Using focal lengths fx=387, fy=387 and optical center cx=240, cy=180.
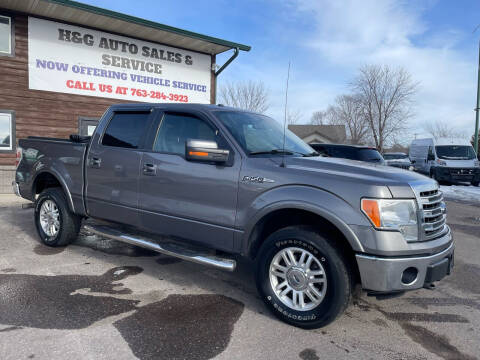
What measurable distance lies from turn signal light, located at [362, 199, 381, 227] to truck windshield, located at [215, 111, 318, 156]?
3.70 ft

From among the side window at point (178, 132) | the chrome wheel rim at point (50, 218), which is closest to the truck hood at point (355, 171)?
the side window at point (178, 132)

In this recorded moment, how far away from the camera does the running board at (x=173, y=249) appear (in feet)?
11.6

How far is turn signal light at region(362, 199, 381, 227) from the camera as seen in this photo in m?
2.89

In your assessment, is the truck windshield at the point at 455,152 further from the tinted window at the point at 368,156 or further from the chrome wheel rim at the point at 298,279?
the chrome wheel rim at the point at 298,279

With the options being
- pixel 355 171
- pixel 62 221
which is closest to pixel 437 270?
pixel 355 171

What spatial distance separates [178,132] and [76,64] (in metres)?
9.14

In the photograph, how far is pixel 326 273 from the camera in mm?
3070

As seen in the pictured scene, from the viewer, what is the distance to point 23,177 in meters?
5.74

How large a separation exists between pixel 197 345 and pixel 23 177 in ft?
14.0

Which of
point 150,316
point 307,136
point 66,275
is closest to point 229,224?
point 150,316

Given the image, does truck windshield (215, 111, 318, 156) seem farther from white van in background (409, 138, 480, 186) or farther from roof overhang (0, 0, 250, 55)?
white van in background (409, 138, 480, 186)

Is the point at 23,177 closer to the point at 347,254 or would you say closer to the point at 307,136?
the point at 347,254

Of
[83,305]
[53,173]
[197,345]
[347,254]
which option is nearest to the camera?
[197,345]

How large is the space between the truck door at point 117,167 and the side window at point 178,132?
0.75ft
